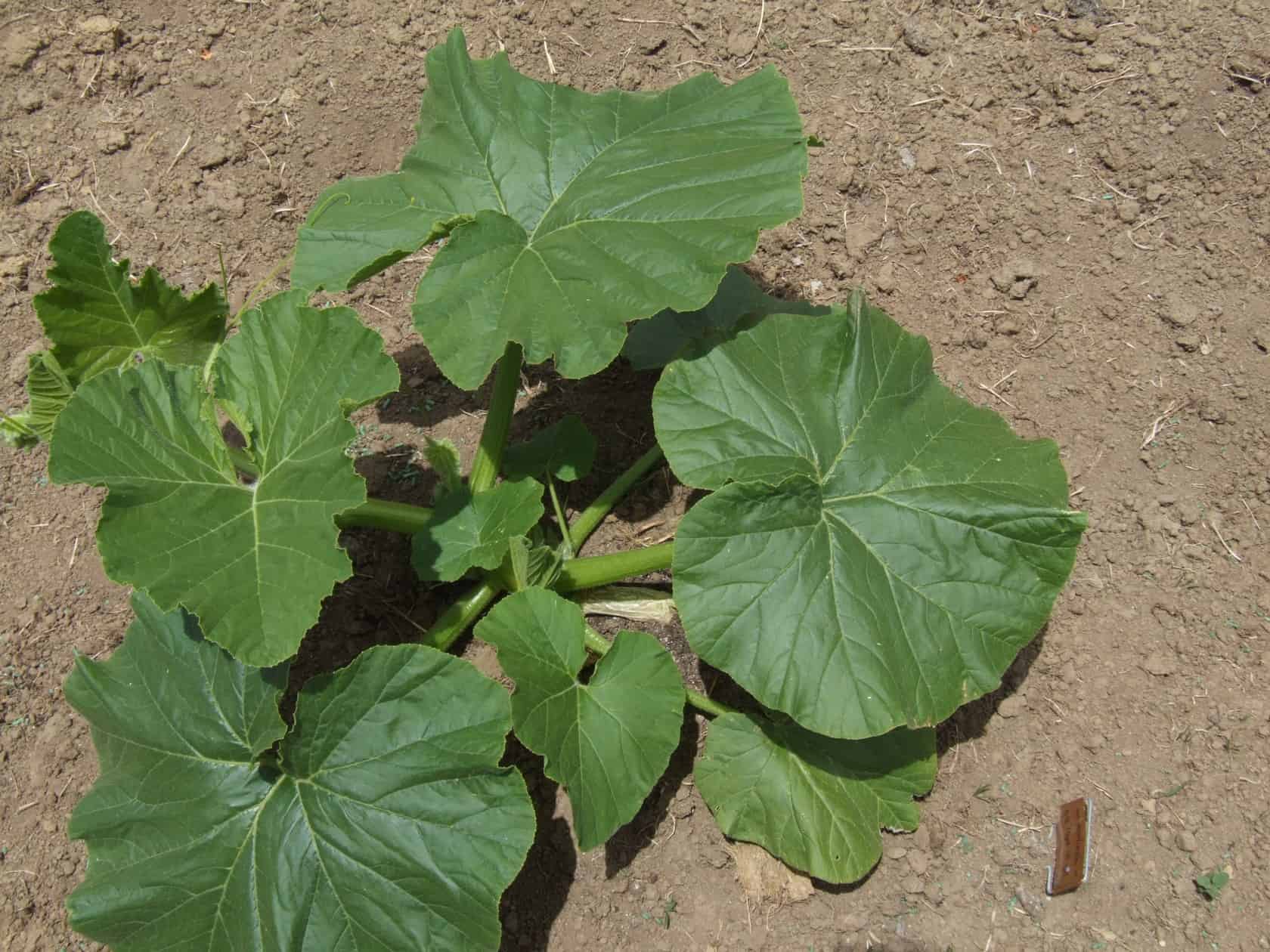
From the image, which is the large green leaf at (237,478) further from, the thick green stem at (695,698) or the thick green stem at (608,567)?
the thick green stem at (695,698)

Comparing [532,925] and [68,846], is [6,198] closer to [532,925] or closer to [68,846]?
[68,846]

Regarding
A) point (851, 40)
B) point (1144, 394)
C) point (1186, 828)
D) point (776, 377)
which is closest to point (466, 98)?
point (776, 377)

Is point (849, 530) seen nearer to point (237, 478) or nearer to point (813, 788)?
point (813, 788)

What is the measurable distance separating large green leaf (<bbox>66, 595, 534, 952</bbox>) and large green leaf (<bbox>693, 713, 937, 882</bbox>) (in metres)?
0.75

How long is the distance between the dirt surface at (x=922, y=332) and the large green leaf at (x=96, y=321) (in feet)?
2.76

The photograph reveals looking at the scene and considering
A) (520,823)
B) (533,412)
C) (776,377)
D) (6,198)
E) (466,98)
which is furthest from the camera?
(6,198)

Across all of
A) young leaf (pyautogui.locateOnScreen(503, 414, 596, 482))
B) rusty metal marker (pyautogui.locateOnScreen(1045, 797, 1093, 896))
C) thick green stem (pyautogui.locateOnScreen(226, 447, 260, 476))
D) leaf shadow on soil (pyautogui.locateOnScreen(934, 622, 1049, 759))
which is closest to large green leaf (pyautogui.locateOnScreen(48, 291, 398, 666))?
thick green stem (pyautogui.locateOnScreen(226, 447, 260, 476))

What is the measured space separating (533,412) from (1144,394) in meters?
2.38

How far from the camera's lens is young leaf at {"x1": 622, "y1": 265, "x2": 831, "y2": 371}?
3762 millimetres

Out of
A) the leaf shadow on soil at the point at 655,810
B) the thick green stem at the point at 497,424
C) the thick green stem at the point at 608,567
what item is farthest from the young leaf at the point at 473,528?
the leaf shadow on soil at the point at 655,810

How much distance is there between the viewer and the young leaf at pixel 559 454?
374 centimetres

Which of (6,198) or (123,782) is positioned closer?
(123,782)

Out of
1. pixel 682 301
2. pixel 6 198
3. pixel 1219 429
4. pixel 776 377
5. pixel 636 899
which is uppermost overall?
pixel 6 198

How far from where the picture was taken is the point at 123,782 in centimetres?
299
